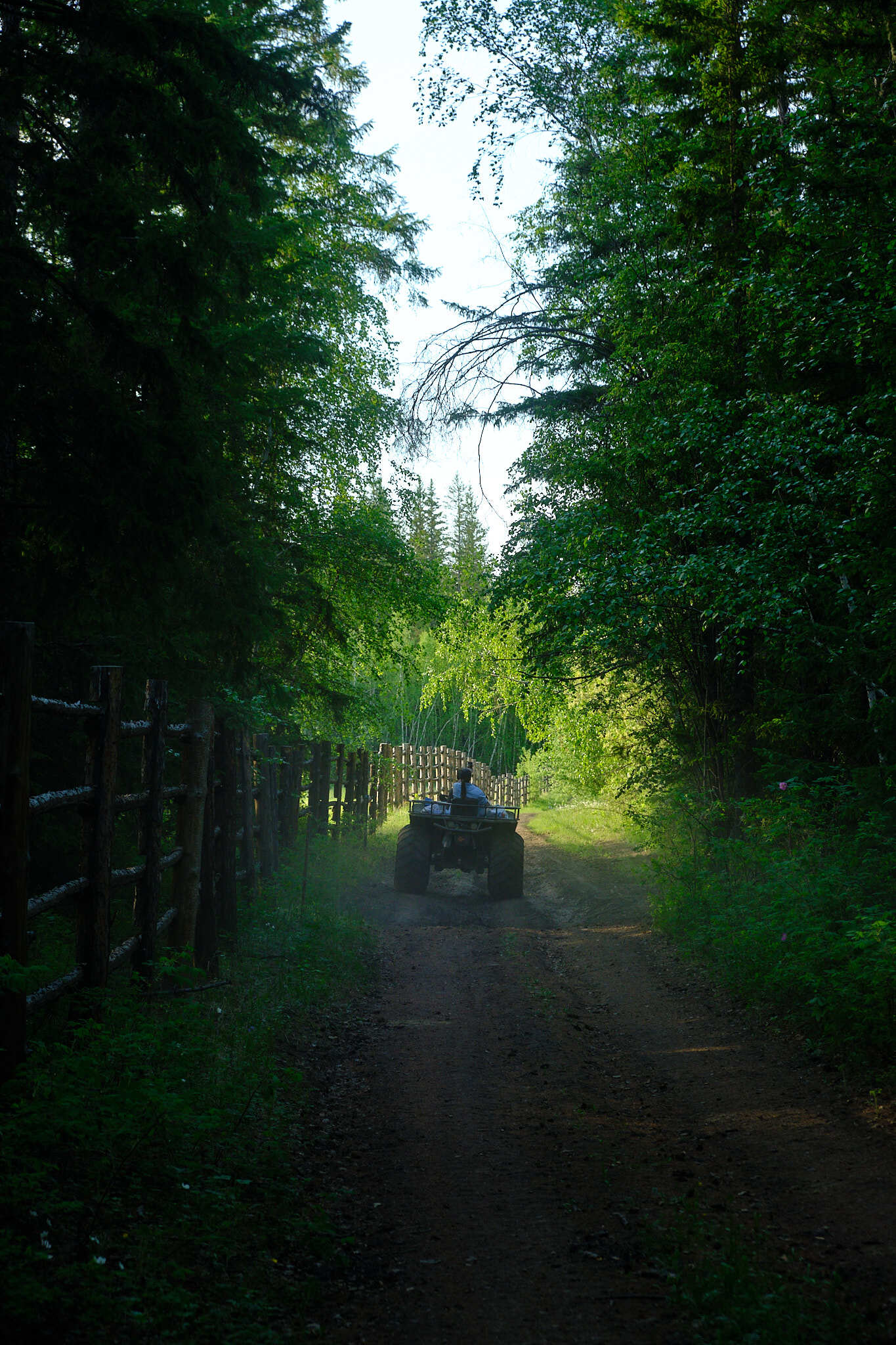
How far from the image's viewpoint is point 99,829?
18.5 feet

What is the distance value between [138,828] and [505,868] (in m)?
7.10

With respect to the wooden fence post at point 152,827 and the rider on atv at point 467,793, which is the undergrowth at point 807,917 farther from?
the wooden fence post at point 152,827

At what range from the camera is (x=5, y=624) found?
14.5 ft

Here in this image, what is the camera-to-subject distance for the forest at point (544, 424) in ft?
21.8

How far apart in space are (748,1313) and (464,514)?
53777 millimetres

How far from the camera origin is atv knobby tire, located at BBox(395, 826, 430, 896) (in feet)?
45.9

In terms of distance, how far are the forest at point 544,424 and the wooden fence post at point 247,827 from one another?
3.00ft

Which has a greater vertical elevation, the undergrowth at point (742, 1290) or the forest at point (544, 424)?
the forest at point (544, 424)

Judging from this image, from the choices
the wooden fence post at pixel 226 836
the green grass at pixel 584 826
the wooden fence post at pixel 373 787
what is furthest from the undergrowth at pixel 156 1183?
the wooden fence post at pixel 373 787

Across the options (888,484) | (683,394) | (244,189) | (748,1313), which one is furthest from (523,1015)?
(244,189)

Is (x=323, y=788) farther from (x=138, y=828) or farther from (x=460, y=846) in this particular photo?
(x=138, y=828)

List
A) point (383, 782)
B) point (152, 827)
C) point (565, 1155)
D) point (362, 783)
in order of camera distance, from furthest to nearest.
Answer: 1. point (383, 782)
2. point (362, 783)
3. point (152, 827)
4. point (565, 1155)

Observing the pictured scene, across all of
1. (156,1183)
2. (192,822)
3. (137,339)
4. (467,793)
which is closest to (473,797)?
(467,793)

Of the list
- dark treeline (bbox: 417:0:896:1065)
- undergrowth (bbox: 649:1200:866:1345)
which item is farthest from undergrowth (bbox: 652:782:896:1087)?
undergrowth (bbox: 649:1200:866:1345)
